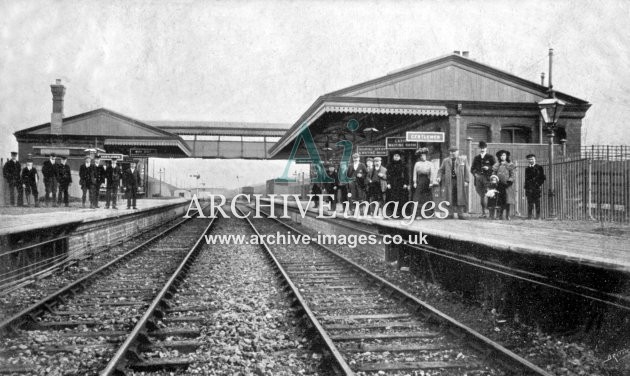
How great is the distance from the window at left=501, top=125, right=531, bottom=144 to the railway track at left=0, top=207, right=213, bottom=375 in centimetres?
1310

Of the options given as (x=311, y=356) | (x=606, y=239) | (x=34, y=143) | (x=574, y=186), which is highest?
(x=34, y=143)

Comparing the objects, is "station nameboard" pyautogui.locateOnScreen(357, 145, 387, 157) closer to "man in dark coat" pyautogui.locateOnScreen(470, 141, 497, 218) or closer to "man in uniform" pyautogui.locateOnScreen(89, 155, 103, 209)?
"man in dark coat" pyautogui.locateOnScreen(470, 141, 497, 218)

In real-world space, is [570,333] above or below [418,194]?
below

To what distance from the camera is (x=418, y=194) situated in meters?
11.5

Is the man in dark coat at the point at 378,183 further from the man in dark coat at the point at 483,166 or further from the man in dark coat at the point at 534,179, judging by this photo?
the man in dark coat at the point at 534,179

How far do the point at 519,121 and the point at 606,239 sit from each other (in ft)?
39.6

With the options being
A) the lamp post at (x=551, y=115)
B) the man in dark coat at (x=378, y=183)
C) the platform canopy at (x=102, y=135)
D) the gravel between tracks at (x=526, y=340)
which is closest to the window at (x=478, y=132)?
the lamp post at (x=551, y=115)

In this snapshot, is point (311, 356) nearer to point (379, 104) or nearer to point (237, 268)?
point (237, 268)

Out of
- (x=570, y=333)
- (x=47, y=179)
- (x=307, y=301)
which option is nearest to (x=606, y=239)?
(x=570, y=333)

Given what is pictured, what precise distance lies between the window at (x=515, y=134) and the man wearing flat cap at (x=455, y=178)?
7.35m

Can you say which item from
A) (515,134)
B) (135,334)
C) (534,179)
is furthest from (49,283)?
(515,134)

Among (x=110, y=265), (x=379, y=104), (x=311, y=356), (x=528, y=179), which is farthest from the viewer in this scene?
(x=379, y=104)

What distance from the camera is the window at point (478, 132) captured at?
17.0 meters

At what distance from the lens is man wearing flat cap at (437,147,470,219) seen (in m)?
10.8
